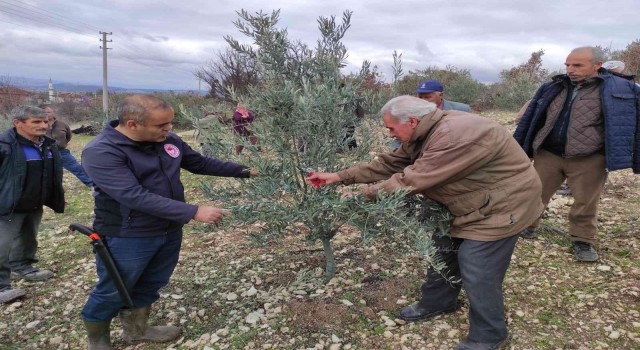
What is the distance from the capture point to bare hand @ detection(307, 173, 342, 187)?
115 inches

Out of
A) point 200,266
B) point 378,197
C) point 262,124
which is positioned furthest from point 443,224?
point 200,266

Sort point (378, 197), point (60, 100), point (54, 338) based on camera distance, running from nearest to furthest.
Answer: point (378, 197) < point (54, 338) < point (60, 100)

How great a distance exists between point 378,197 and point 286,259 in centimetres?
204

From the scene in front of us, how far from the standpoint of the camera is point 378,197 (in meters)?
2.71

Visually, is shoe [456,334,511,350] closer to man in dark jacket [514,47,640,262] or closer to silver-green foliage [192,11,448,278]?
silver-green foliage [192,11,448,278]

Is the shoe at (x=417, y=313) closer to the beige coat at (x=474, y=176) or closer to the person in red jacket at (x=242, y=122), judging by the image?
the beige coat at (x=474, y=176)

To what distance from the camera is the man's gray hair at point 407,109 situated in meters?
2.66

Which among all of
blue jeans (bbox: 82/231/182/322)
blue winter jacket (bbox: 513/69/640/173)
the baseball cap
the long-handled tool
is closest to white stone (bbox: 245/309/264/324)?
blue jeans (bbox: 82/231/182/322)

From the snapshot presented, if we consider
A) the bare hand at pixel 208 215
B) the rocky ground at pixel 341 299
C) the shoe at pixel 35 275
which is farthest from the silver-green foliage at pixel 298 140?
the shoe at pixel 35 275

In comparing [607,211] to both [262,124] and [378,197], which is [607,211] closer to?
[378,197]

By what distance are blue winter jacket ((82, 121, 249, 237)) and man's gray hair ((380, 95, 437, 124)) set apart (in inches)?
46.8

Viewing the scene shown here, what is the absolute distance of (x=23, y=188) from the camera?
4227 millimetres

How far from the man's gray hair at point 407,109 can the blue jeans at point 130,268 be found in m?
1.79

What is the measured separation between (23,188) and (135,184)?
241 cm
